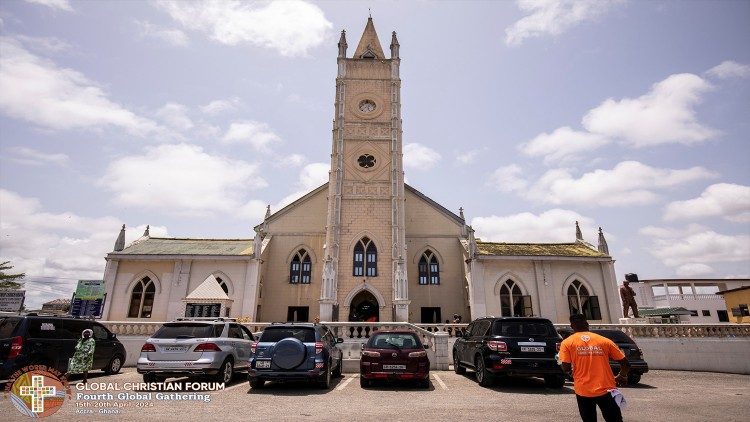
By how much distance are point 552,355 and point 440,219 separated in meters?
17.7

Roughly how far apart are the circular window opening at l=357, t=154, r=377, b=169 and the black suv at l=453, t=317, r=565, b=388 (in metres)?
17.2

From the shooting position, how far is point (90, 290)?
17.5m

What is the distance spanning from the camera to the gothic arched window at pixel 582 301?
933 inches

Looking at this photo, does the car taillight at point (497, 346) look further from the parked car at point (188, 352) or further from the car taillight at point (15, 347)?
the car taillight at point (15, 347)

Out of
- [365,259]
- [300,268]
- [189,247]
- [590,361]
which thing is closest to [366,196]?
[365,259]

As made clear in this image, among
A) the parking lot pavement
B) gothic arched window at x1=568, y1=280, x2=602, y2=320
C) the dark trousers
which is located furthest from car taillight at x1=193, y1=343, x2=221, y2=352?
gothic arched window at x1=568, y1=280, x2=602, y2=320

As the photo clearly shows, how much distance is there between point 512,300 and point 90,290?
22506mm

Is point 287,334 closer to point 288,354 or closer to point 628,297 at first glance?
point 288,354

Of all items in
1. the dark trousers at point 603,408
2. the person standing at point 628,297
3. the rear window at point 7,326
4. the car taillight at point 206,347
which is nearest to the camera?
the dark trousers at point 603,408

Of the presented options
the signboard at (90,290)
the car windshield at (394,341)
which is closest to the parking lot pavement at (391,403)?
the car windshield at (394,341)

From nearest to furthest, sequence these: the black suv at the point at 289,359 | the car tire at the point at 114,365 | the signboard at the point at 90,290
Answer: the black suv at the point at 289,359 < the car tire at the point at 114,365 < the signboard at the point at 90,290

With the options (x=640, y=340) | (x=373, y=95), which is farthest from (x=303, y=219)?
(x=640, y=340)

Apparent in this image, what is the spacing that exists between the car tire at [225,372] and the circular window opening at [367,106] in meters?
Answer: 21.1

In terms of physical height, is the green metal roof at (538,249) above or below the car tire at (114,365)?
above
